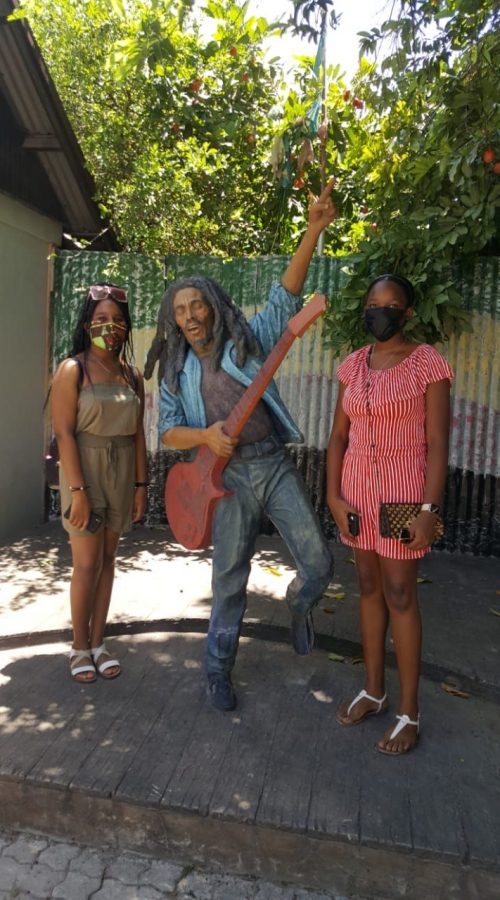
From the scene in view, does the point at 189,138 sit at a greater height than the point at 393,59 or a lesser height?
greater

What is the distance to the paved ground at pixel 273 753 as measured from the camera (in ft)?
7.56

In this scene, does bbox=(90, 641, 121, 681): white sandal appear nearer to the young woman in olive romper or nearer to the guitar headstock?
the young woman in olive romper

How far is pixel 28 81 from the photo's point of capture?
566 centimetres

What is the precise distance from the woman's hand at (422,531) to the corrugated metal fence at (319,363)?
9.60 feet

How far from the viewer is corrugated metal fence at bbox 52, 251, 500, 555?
559cm

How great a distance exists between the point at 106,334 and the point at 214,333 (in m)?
0.58

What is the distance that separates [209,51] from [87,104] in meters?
4.06

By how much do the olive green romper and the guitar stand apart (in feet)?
0.99

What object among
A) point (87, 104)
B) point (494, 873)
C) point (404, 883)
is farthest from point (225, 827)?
point (87, 104)

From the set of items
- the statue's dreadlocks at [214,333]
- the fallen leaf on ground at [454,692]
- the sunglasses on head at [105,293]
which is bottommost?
the fallen leaf on ground at [454,692]

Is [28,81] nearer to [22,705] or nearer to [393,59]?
[393,59]

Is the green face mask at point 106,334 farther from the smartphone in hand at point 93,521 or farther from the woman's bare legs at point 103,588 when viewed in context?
the woman's bare legs at point 103,588

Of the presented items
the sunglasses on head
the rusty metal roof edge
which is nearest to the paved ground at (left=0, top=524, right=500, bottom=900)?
the sunglasses on head

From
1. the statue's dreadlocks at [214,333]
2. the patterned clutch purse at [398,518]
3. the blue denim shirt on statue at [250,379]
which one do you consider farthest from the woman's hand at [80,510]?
the patterned clutch purse at [398,518]
